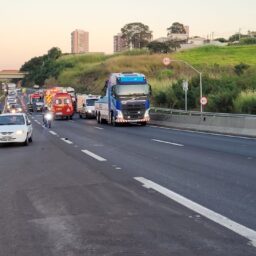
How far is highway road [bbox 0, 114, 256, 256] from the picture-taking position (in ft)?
20.4

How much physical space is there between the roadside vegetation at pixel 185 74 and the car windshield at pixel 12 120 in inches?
848

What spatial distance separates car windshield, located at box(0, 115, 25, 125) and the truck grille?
13478 mm

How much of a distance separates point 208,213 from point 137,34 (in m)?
182

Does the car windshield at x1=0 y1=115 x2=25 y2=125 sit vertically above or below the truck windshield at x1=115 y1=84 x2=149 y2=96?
below

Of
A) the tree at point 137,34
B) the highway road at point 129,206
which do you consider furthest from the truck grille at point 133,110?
the tree at point 137,34

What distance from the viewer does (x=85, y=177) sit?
39.7 ft

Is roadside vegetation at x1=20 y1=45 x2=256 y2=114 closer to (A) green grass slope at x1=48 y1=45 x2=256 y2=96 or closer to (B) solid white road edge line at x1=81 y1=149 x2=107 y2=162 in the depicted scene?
(A) green grass slope at x1=48 y1=45 x2=256 y2=96

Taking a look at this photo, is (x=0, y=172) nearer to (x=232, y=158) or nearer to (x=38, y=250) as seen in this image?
(x=232, y=158)

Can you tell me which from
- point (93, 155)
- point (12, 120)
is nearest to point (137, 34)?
point (12, 120)

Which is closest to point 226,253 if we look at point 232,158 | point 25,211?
point 25,211

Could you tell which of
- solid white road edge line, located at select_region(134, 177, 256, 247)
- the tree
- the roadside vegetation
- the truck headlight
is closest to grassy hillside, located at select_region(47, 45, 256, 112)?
the roadside vegetation

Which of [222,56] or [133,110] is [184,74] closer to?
[222,56]

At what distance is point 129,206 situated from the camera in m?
8.55

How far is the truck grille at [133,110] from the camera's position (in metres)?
36.7
